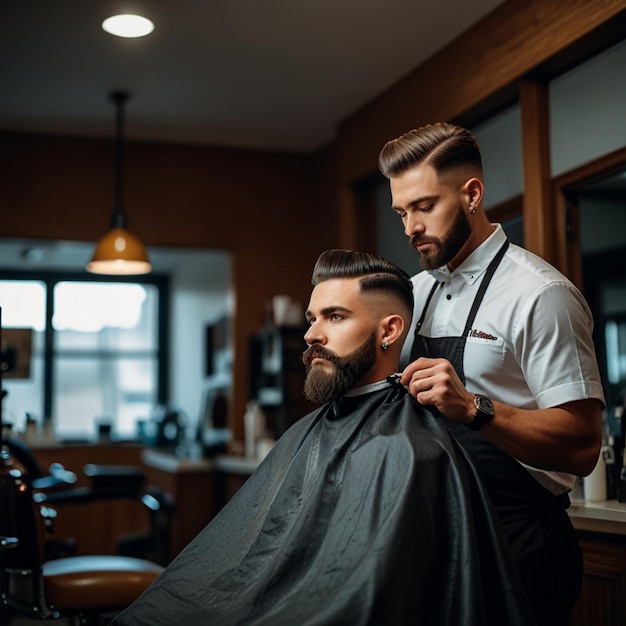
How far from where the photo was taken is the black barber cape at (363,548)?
1.57m

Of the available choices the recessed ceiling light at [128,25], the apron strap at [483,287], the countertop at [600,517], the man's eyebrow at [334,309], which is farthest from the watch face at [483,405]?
the recessed ceiling light at [128,25]

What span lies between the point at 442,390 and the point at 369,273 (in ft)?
1.39

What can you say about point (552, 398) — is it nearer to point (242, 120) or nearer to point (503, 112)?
point (503, 112)

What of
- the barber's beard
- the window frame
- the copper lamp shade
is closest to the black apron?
the barber's beard

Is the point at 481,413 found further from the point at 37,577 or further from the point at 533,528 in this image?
the point at 37,577

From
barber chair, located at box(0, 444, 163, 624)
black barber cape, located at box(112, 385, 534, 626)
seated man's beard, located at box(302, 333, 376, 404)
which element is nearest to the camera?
black barber cape, located at box(112, 385, 534, 626)

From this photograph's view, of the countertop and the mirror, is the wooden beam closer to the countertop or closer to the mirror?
the countertop

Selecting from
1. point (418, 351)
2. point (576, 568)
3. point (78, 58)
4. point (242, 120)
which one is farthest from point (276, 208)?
point (576, 568)

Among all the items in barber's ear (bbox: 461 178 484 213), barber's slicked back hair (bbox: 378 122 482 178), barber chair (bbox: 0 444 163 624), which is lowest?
barber chair (bbox: 0 444 163 624)

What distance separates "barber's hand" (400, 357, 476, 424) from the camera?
1.68 m

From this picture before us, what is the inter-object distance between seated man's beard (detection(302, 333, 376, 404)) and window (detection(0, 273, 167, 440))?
7.47 meters

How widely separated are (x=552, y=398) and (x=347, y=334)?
1.49 feet

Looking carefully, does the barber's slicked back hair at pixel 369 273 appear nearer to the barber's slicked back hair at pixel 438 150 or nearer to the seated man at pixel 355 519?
the seated man at pixel 355 519

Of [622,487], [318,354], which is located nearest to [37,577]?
[318,354]
